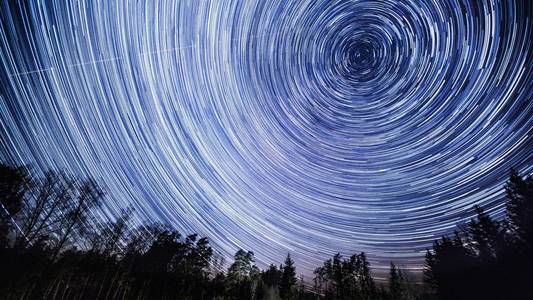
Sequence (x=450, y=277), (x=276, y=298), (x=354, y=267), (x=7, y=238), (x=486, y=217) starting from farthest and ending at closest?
(x=354, y=267), (x=276, y=298), (x=450, y=277), (x=486, y=217), (x=7, y=238)

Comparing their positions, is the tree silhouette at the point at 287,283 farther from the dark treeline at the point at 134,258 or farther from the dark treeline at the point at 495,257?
the dark treeline at the point at 495,257

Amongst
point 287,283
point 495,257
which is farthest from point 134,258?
point 495,257

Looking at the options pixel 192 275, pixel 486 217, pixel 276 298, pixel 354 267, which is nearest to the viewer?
pixel 486 217

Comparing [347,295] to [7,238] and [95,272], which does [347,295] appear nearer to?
[95,272]

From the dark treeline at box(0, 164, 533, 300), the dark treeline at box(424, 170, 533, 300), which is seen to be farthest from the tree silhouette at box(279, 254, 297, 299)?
the dark treeline at box(424, 170, 533, 300)

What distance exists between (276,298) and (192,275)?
19.5m

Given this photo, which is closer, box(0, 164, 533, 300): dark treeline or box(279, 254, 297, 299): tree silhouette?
box(0, 164, 533, 300): dark treeline

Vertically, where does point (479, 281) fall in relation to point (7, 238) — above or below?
below

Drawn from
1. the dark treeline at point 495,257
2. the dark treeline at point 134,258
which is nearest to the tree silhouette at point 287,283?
the dark treeline at point 134,258

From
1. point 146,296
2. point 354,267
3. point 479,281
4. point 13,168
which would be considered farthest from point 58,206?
point 354,267

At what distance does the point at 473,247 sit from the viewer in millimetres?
26891

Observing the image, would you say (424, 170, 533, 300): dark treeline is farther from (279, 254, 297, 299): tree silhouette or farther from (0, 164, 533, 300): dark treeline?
(279, 254, 297, 299): tree silhouette

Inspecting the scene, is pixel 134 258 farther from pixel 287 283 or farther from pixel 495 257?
Answer: pixel 495 257

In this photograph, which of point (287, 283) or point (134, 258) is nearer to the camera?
point (134, 258)
